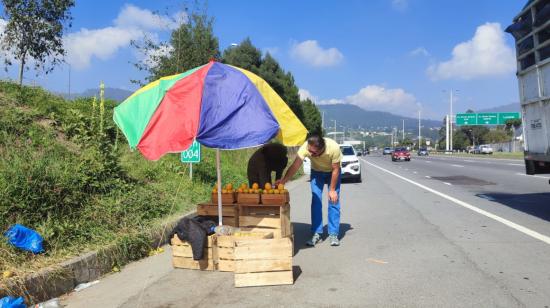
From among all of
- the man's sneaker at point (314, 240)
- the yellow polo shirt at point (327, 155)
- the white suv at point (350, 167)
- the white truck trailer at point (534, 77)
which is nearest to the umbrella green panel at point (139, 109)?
the yellow polo shirt at point (327, 155)

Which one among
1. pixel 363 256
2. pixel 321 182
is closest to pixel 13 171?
pixel 321 182

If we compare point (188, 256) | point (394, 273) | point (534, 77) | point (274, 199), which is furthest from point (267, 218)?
point (534, 77)

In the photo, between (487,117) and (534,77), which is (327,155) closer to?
(534,77)

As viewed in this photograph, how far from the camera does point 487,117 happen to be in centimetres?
6669

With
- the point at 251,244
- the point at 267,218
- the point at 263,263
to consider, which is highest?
the point at 267,218

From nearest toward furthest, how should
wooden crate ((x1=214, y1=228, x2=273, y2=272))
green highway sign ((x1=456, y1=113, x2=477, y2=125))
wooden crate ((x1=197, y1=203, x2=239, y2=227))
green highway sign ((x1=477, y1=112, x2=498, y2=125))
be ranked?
wooden crate ((x1=214, y1=228, x2=273, y2=272)) < wooden crate ((x1=197, y1=203, x2=239, y2=227)) < green highway sign ((x1=477, y1=112, x2=498, y2=125)) < green highway sign ((x1=456, y1=113, x2=477, y2=125))

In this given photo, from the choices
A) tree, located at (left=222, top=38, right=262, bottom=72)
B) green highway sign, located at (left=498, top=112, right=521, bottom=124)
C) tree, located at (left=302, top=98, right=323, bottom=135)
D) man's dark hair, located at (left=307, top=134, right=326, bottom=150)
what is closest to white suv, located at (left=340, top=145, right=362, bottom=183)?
man's dark hair, located at (left=307, top=134, right=326, bottom=150)

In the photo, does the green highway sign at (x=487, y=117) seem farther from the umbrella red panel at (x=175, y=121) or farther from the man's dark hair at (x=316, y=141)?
the umbrella red panel at (x=175, y=121)

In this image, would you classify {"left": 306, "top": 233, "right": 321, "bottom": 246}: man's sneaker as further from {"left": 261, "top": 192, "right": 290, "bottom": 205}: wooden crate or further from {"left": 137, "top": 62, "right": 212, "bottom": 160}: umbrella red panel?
{"left": 137, "top": 62, "right": 212, "bottom": 160}: umbrella red panel

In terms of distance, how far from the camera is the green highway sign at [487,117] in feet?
215

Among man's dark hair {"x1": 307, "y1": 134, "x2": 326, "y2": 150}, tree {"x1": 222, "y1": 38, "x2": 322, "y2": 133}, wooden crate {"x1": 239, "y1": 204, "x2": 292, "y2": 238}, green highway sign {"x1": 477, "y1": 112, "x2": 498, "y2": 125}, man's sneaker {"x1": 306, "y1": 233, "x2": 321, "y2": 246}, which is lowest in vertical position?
man's sneaker {"x1": 306, "y1": 233, "x2": 321, "y2": 246}

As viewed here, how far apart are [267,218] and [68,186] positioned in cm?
291

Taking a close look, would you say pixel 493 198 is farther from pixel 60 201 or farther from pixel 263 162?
pixel 60 201

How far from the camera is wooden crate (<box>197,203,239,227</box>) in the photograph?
6457mm
